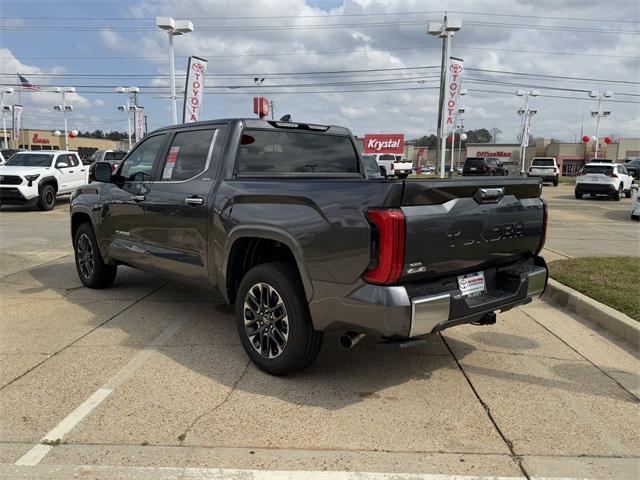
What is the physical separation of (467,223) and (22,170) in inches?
641

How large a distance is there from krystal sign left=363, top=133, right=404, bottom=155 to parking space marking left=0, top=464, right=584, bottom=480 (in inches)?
2038

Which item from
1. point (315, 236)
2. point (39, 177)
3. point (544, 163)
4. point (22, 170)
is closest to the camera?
point (315, 236)

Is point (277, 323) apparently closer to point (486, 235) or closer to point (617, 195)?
point (486, 235)

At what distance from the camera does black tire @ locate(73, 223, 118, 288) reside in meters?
6.39

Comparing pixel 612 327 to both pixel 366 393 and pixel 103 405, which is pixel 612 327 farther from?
pixel 103 405

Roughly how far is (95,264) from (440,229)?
468 centimetres

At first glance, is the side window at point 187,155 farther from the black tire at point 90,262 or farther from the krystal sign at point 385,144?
the krystal sign at point 385,144

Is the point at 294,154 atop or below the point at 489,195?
atop

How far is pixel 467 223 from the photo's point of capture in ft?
11.5

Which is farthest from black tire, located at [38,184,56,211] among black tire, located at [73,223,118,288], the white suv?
black tire, located at [73,223,118,288]

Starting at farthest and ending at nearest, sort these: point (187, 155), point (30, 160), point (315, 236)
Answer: point (30, 160) → point (187, 155) → point (315, 236)

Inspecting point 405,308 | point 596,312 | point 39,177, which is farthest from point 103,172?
point 39,177

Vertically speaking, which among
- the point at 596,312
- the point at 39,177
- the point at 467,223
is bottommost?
the point at 596,312

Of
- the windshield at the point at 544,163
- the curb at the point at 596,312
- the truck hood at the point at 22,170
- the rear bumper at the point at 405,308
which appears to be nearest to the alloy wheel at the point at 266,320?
the rear bumper at the point at 405,308
